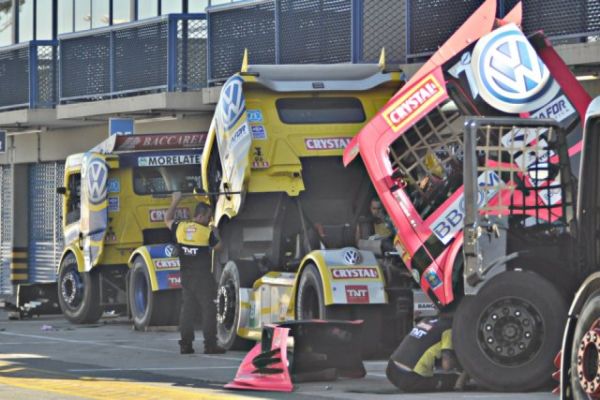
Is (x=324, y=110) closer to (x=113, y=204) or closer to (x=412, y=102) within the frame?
(x=412, y=102)

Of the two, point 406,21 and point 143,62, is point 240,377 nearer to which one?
point 406,21

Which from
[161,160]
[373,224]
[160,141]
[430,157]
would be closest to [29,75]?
[160,141]

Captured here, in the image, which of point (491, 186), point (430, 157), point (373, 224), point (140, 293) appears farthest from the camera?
point (140, 293)

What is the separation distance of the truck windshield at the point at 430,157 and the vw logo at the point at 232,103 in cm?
389

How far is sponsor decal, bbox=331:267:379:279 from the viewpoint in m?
15.8

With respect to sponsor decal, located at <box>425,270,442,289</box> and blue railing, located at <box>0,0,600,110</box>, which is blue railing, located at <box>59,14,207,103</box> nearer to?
blue railing, located at <box>0,0,600,110</box>

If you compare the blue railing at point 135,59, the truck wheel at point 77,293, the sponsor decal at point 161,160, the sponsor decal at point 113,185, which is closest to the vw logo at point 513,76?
the sponsor decal at point 161,160

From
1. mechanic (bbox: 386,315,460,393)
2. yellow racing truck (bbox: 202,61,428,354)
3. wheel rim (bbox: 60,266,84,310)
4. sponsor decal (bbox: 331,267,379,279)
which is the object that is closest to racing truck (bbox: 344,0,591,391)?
mechanic (bbox: 386,315,460,393)

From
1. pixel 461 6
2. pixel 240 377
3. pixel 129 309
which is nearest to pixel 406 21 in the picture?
pixel 461 6

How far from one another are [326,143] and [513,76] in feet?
16.4

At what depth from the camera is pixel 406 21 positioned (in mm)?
21875

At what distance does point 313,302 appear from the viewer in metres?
16.3

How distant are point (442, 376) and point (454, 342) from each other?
0.51 meters

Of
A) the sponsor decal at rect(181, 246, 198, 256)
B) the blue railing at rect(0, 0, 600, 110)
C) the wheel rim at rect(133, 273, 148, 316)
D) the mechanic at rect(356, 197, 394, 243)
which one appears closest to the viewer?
the sponsor decal at rect(181, 246, 198, 256)
